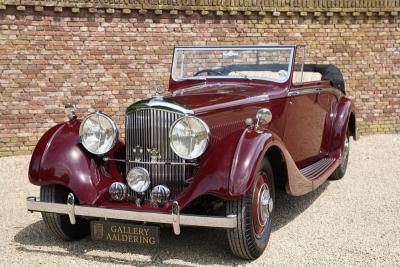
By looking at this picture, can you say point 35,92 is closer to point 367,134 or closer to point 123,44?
point 123,44

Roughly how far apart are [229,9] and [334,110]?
9.95 ft

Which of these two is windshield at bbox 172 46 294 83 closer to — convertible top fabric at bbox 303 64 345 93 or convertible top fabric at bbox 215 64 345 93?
convertible top fabric at bbox 215 64 345 93

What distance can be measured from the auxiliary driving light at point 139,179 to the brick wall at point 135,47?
167 inches

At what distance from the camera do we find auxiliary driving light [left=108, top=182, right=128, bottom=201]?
3963 mm

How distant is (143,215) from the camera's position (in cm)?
361

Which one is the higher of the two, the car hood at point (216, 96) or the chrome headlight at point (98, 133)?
the car hood at point (216, 96)

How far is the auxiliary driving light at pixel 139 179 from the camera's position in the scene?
13.0 feet

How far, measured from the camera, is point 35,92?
25.4ft

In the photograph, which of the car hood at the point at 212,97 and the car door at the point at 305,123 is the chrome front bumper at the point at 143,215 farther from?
the car door at the point at 305,123

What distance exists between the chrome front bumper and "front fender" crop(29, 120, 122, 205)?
0.13 metres

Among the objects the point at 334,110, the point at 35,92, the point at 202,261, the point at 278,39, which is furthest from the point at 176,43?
the point at 202,261

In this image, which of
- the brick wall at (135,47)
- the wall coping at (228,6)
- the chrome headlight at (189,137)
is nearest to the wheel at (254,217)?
the chrome headlight at (189,137)

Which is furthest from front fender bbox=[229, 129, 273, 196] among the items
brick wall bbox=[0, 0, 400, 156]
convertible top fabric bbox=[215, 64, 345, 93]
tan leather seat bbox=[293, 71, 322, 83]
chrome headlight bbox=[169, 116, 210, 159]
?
brick wall bbox=[0, 0, 400, 156]

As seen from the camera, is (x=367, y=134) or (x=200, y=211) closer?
(x=200, y=211)
